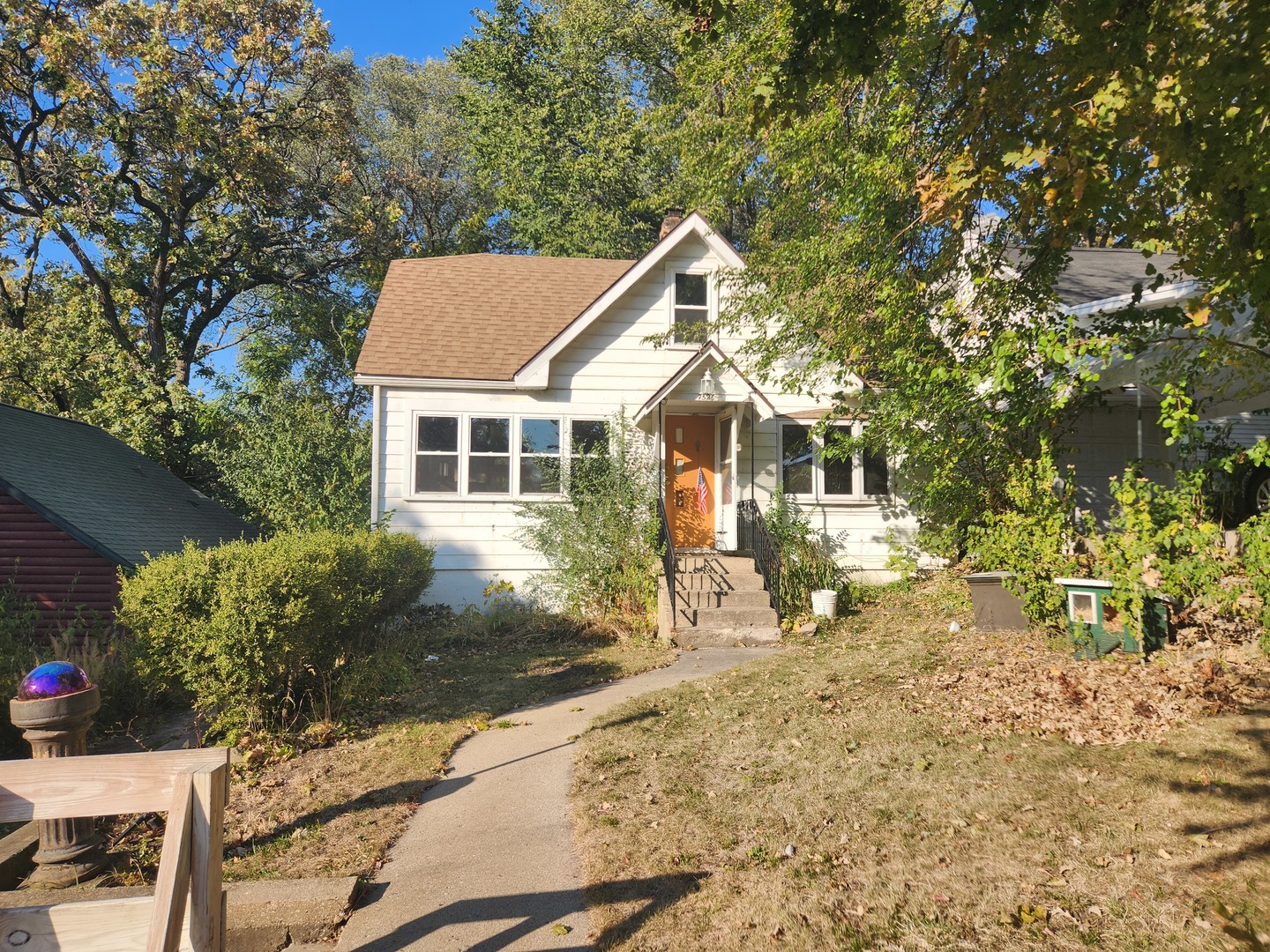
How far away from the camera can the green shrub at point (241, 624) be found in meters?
6.37

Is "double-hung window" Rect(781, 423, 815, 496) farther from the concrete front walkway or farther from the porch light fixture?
the concrete front walkway

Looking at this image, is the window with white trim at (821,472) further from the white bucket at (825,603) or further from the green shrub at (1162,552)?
the green shrub at (1162,552)

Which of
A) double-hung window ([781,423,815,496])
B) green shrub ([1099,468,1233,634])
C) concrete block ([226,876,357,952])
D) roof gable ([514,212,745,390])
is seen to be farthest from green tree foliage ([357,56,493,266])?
concrete block ([226,876,357,952])

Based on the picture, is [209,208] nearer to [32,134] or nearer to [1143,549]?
[32,134]

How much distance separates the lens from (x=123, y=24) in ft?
59.4

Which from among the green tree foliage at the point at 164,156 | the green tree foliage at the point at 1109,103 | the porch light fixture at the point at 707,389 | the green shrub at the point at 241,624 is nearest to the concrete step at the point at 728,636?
the porch light fixture at the point at 707,389

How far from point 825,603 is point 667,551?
251 centimetres

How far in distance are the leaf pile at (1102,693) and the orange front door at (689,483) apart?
23.3ft

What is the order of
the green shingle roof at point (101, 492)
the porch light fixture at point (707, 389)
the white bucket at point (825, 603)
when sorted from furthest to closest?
the porch light fixture at point (707, 389)
the white bucket at point (825, 603)
the green shingle roof at point (101, 492)

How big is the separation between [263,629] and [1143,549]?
7.95m

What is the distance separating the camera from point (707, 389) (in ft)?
44.5

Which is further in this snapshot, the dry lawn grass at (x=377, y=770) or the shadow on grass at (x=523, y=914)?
the dry lawn grass at (x=377, y=770)

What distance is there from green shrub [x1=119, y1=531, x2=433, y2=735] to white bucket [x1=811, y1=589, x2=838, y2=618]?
7247 millimetres

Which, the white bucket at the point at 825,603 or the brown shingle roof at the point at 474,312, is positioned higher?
the brown shingle roof at the point at 474,312
